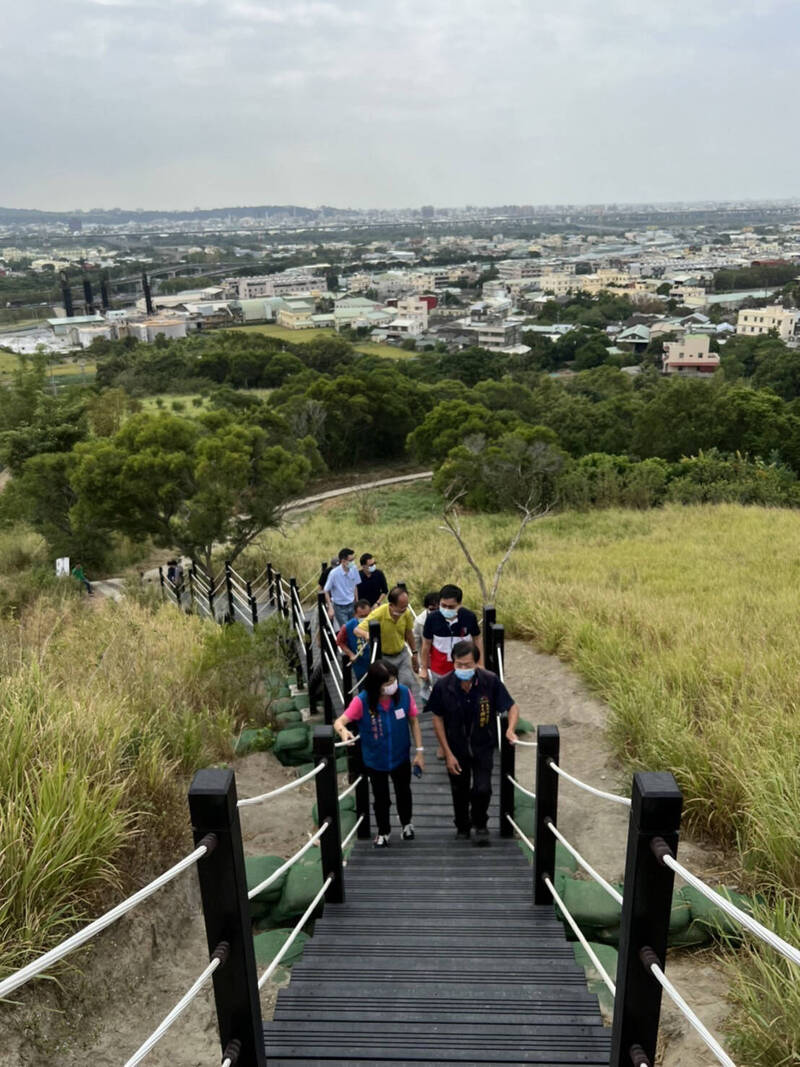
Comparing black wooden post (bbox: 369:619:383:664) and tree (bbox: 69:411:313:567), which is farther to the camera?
tree (bbox: 69:411:313:567)

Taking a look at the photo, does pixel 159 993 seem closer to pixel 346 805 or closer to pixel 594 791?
pixel 594 791

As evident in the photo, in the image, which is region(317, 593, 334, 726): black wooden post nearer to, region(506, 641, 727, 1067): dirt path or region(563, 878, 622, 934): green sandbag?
region(506, 641, 727, 1067): dirt path

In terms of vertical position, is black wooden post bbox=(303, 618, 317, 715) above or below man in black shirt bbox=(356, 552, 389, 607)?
below

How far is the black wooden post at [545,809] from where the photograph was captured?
3.17 meters

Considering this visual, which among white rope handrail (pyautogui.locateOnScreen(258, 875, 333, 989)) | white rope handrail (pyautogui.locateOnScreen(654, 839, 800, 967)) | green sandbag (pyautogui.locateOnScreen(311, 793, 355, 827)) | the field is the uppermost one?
white rope handrail (pyautogui.locateOnScreen(654, 839, 800, 967))

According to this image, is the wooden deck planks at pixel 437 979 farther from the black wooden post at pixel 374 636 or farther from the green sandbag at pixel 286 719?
the green sandbag at pixel 286 719

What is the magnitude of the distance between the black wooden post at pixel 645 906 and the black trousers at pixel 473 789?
2.27 metres

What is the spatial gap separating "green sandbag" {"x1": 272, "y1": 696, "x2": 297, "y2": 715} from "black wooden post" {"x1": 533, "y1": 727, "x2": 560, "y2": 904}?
3.60 meters

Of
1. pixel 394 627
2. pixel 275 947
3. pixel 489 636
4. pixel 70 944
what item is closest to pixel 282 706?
pixel 394 627

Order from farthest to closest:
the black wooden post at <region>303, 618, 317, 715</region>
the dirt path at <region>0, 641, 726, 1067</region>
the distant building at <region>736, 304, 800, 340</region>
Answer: the distant building at <region>736, 304, 800, 340</region> → the black wooden post at <region>303, 618, 317, 715</region> → the dirt path at <region>0, 641, 726, 1067</region>

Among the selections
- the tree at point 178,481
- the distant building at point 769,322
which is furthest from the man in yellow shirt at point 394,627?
the distant building at point 769,322

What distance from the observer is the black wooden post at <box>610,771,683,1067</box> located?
1.78m

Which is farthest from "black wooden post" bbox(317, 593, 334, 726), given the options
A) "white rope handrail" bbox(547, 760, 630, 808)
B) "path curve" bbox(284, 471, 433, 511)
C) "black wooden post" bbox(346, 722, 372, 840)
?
"path curve" bbox(284, 471, 433, 511)

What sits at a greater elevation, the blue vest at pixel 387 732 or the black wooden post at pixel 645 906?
the black wooden post at pixel 645 906
